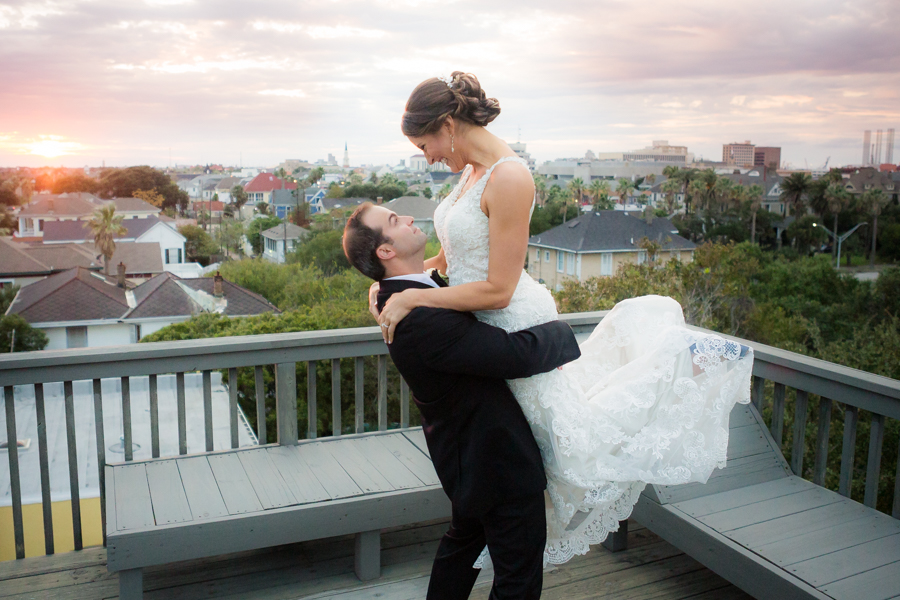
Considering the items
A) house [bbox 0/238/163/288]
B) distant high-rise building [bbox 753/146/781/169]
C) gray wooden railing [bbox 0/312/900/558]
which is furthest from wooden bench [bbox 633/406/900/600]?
distant high-rise building [bbox 753/146/781/169]

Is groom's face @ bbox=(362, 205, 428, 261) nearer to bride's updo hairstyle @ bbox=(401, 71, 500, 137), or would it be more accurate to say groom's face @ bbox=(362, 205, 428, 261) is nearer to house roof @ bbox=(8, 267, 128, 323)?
bride's updo hairstyle @ bbox=(401, 71, 500, 137)

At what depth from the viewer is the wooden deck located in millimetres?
2271

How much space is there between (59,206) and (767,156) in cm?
6967

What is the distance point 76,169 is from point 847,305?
40551 mm


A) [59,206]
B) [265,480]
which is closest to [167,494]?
[265,480]

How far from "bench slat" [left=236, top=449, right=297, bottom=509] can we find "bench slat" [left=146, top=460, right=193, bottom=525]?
235mm

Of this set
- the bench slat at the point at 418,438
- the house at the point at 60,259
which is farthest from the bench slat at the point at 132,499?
the house at the point at 60,259

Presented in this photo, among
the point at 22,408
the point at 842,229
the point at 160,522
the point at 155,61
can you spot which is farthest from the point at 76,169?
the point at 842,229

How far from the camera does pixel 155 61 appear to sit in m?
49.9

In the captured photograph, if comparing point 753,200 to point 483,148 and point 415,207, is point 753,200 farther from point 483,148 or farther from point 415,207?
point 483,148

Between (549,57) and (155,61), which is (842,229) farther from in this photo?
(155,61)

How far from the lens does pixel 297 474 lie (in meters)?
2.41

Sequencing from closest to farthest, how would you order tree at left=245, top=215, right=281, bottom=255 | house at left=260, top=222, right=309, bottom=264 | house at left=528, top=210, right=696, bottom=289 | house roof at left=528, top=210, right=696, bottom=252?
house at left=528, top=210, right=696, bottom=289 < house roof at left=528, top=210, right=696, bottom=252 < house at left=260, top=222, right=309, bottom=264 < tree at left=245, top=215, right=281, bottom=255

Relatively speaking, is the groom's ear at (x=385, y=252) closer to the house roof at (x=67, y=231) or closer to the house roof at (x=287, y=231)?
the house roof at (x=67, y=231)
